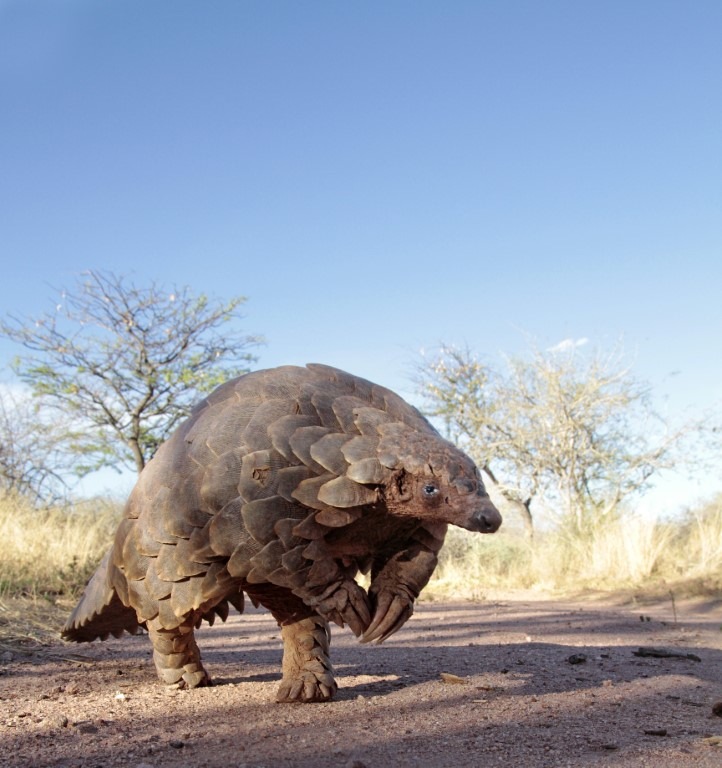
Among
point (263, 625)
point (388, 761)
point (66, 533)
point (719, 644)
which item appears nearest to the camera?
point (388, 761)

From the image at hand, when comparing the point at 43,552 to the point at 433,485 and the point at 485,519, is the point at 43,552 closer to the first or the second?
the point at 433,485

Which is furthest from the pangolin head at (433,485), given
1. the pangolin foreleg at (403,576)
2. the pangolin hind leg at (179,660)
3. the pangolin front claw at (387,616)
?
the pangolin hind leg at (179,660)

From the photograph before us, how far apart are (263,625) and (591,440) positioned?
11.8 metres

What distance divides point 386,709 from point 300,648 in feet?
1.83

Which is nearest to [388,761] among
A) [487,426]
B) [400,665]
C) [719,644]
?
[400,665]

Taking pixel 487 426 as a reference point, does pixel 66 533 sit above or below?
below

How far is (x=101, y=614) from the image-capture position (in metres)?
4.45

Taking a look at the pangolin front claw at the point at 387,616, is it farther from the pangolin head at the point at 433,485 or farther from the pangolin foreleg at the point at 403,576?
the pangolin head at the point at 433,485

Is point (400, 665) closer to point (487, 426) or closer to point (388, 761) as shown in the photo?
point (388, 761)

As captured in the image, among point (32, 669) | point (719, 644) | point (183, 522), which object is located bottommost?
point (719, 644)

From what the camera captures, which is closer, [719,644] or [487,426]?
[719,644]

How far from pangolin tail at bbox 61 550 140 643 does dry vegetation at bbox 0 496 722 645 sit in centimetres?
198

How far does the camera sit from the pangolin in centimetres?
324

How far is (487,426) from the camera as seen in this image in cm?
1986
